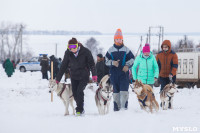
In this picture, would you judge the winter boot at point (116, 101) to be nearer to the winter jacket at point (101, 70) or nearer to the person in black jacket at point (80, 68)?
the person in black jacket at point (80, 68)

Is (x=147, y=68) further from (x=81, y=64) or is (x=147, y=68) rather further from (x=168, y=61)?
(x=81, y=64)

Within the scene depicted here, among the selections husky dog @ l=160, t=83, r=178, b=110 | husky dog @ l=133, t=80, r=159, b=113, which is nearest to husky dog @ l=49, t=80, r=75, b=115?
husky dog @ l=133, t=80, r=159, b=113

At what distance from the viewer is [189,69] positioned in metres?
21.4

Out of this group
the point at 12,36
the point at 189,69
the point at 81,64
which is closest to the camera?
the point at 81,64

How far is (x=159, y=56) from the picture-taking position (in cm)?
836

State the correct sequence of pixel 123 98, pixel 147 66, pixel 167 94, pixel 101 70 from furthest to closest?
pixel 101 70, pixel 167 94, pixel 147 66, pixel 123 98

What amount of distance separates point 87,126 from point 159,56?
13.0 feet

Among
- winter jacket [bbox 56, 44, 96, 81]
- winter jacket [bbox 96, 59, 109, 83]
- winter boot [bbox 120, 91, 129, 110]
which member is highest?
winter jacket [bbox 56, 44, 96, 81]

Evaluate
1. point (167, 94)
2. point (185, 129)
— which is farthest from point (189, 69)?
point (185, 129)

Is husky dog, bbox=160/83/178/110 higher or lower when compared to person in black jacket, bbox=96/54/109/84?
lower

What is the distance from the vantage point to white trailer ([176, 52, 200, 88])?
21.0 m

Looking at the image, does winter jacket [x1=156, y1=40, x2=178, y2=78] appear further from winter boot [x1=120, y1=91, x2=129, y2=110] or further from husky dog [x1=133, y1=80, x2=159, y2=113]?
winter boot [x1=120, y1=91, x2=129, y2=110]

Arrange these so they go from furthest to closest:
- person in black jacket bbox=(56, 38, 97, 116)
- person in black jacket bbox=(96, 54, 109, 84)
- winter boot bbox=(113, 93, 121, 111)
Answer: person in black jacket bbox=(96, 54, 109, 84) < winter boot bbox=(113, 93, 121, 111) < person in black jacket bbox=(56, 38, 97, 116)

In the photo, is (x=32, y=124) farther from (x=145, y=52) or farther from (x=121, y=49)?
(x=145, y=52)
